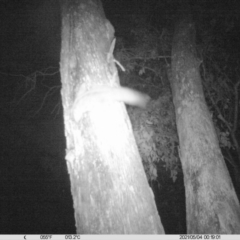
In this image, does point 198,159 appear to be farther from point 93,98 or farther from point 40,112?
point 40,112

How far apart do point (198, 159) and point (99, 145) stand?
1488 mm

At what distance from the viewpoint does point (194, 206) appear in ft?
8.25

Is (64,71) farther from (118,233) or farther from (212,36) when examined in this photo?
(212,36)

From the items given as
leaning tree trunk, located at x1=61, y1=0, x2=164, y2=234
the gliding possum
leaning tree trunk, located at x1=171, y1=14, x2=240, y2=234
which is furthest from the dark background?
the gliding possum

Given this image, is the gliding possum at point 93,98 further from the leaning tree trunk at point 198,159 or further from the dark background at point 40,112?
the dark background at point 40,112

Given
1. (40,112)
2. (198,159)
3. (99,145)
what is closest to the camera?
(99,145)

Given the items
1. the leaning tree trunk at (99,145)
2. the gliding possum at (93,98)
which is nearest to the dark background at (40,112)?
the leaning tree trunk at (99,145)

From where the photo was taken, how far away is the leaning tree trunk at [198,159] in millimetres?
2303

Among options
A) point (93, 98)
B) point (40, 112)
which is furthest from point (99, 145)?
point (40, 112)

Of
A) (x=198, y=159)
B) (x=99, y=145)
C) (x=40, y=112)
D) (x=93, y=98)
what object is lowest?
(x=198, y=159)

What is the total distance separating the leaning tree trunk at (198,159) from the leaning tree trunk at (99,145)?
111 cm

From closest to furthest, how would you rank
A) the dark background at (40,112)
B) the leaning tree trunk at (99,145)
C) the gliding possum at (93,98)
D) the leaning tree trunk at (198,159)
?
the leaning tree trunk at (99,145) → the gliding possum at (93,98) → the leaning tree trunk at (198,159) → the dark background at (40,112)

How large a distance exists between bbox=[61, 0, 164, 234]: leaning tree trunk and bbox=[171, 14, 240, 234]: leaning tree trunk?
1.11 metres

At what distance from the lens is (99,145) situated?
1533 millimetres
